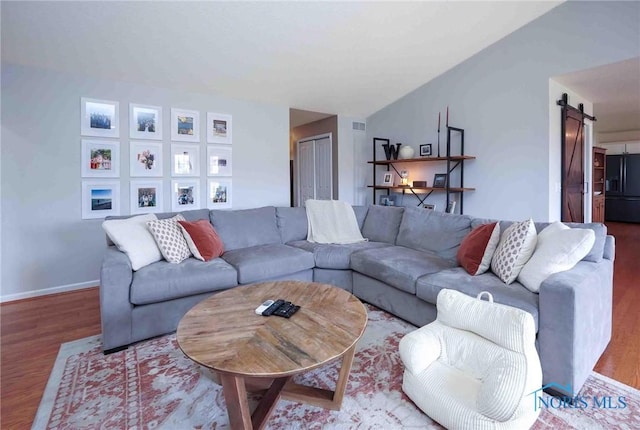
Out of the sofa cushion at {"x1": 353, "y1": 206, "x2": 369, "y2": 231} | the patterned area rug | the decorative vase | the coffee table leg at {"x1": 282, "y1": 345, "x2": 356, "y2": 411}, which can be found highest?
the decorative vase

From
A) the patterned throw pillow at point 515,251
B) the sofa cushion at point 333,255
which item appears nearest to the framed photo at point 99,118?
the sofa cushion at point 333,255

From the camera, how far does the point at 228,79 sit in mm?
3873

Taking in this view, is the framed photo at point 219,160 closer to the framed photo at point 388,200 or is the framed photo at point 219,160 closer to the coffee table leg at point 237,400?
the framed photo at point 388,200

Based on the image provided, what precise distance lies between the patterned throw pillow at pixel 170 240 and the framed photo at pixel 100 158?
1.39 metres

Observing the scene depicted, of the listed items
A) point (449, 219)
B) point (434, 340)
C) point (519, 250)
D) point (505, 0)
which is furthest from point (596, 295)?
point (505, 0)

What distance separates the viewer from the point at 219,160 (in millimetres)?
4293

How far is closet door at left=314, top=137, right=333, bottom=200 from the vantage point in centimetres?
585

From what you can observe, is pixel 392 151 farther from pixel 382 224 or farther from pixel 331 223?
pixel 331 223

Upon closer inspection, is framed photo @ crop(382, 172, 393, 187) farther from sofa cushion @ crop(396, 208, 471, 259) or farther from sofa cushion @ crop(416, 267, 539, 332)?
sofa cushion @ crop(416, 267, 539, 332)

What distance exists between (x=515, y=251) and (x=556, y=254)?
241 mm

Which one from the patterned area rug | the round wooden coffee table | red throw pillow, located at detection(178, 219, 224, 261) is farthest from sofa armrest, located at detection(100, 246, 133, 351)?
the round wooden coffee table

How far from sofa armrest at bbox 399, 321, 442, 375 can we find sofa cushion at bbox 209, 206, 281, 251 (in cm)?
204

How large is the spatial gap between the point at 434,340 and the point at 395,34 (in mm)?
3258

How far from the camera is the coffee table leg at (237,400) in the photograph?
128 cm
